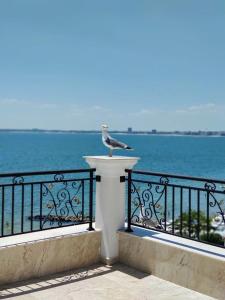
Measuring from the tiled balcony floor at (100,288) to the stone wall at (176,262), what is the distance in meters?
0.09

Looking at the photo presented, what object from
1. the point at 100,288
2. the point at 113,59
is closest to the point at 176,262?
the point at 100,288

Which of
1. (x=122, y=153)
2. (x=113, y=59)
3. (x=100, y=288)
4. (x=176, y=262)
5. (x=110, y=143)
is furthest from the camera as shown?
(x=122, y=153)

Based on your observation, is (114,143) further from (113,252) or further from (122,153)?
(122,153)

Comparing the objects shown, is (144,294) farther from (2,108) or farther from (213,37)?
(2,108)

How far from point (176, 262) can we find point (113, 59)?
38666 mm

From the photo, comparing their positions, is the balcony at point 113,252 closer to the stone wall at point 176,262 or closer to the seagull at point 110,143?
the stone wall at point 176,262

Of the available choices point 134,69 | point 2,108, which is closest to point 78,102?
point 2,108

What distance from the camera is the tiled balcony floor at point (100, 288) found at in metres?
4.08

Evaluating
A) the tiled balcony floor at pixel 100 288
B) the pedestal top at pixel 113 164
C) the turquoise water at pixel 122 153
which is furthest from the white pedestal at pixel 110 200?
the turquoise water at pixel 122 153

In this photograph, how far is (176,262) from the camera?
4426 millimetres

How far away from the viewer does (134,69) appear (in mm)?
52219

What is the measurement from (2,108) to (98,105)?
22.6 m

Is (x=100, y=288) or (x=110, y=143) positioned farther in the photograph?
(x=110, y=143)

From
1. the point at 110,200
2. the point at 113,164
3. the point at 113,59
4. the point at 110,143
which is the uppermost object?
the point at 113,59
